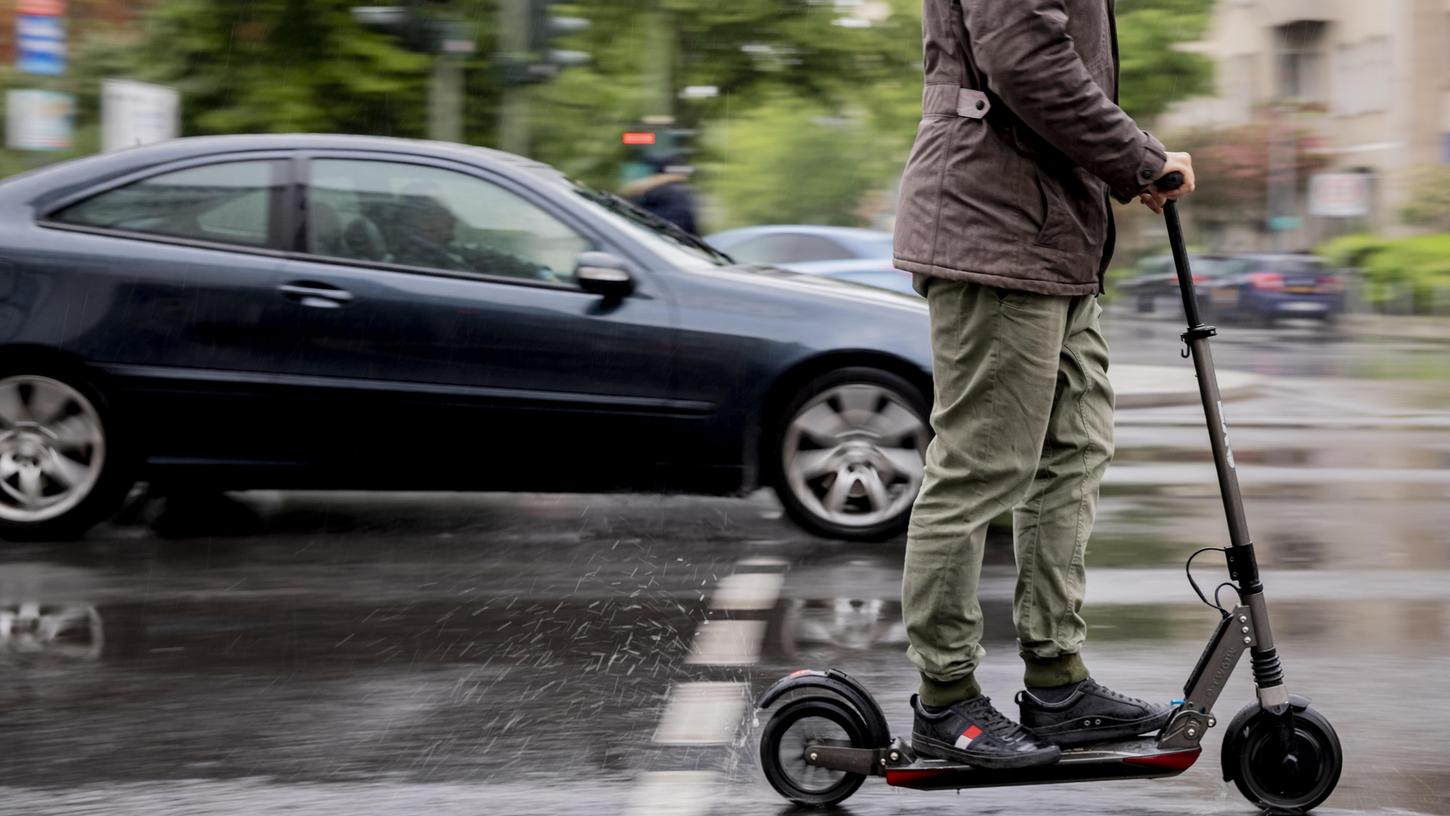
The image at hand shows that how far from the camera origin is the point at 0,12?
25031mm

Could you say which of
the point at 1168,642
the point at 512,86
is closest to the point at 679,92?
the point at 512,86

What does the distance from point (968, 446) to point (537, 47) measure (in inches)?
389

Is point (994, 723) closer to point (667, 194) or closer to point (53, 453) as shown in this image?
point (53, 453)

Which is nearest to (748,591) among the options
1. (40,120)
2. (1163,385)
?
(40,120)

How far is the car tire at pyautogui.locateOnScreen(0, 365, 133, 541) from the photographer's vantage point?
6.84 meters

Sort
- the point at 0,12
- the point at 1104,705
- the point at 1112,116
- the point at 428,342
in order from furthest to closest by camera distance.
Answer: the point at 0,12 < the point at 428,342 < the point at 1104,705 < the point at 1112,116

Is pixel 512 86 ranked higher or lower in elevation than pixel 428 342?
higher

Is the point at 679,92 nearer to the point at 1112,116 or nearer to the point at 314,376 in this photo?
the point at 314,376

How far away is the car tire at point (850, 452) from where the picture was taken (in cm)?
685

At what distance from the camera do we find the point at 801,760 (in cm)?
358

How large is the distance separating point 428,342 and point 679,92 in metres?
16.4

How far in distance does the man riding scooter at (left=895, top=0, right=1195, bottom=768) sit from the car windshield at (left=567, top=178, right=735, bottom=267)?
3609 millimetres

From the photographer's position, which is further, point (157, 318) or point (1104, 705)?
point (157, 318)

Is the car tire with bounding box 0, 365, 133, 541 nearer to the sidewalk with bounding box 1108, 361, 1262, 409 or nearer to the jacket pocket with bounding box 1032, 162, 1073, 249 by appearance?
the jacket pocket with bounding box 1032, 162, 1073, 249
